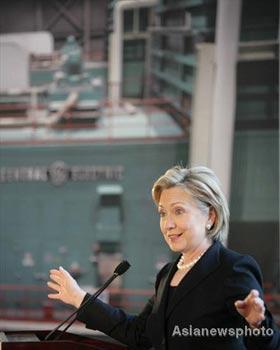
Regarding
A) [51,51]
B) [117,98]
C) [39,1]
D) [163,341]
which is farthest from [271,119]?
[163,341]

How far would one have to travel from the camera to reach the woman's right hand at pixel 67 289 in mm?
1112

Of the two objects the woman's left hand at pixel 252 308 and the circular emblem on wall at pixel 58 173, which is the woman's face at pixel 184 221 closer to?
the woman's left hand at pixel 252 308

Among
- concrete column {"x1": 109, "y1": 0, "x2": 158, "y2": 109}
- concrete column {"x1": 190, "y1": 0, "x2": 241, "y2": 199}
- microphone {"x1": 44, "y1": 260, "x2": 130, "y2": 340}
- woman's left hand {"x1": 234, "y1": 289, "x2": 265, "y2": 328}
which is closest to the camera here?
woman's left hand {"x1": 234, "y1": 289, "x2": 265, "y2": 328}

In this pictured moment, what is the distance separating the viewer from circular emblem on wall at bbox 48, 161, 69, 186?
8.06 ft

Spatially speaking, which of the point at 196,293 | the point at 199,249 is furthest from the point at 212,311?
the point at 199,249

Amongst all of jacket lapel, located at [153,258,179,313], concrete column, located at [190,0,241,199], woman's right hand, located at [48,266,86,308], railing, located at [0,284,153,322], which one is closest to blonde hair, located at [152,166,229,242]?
jacket lapel, located at [153,258,179,313]

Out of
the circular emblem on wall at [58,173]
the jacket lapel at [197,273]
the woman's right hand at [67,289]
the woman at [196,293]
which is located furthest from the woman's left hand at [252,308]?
the circular emblem on wall at [58,173]

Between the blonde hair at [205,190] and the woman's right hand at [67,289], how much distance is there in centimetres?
36

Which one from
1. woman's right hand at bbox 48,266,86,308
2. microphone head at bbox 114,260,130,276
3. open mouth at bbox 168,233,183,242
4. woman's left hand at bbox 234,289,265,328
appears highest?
open mouth at bbox 168,233,183,242

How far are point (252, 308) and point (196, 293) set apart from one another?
0.49ft

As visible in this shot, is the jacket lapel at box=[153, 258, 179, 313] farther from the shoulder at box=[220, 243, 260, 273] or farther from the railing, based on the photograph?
the railing

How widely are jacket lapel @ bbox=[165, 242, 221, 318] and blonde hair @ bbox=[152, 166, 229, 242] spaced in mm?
48

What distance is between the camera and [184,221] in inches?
39.4

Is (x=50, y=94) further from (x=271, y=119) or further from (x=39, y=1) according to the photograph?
(x=271, y=119)
